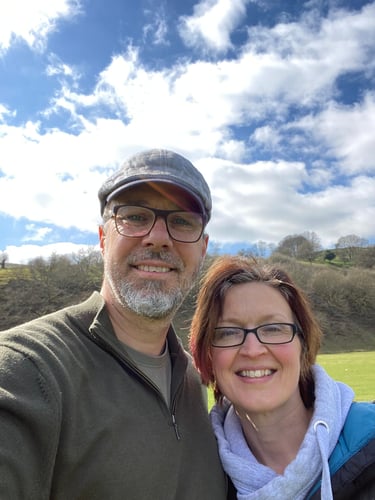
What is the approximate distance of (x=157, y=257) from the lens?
248cm

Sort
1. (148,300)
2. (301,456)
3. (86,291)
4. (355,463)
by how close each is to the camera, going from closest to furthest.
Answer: (355,463)
(301,456)
(148,300)
(86,291)

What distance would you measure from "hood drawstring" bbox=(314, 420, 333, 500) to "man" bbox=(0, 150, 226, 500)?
0.62 metres

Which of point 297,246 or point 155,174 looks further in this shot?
point 297,246

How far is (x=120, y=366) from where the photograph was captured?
2.05 metres

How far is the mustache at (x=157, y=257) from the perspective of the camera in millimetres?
2455

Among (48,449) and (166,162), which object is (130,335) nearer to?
(48,449)

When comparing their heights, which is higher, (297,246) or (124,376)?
(297,246)

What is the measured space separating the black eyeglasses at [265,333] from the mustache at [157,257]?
22.6 inches

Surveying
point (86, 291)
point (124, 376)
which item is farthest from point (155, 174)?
point (86, 291)

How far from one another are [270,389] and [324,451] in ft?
1.65

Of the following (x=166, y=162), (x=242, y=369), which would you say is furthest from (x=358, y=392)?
(x=166, y=162)

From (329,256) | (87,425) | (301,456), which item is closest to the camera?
(87,425)

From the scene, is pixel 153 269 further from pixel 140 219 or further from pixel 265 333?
pixel 265 333

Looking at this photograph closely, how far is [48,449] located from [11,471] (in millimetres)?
166
